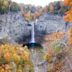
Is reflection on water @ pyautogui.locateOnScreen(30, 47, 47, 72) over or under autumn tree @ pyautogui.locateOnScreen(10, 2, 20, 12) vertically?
under

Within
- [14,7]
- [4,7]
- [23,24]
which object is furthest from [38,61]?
[14,7]

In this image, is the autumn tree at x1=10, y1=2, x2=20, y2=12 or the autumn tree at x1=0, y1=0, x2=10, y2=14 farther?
the autumn tree at x1=10, y1=2, x2=20, y2=12

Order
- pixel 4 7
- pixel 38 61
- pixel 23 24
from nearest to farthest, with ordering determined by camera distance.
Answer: pixel 38 61
pixel 4 7
pixel 23 24

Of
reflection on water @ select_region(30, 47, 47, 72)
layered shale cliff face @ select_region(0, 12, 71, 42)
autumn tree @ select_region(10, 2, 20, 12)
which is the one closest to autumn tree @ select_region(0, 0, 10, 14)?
layered shale cliff face @ select_region(0, 12, 71, 42)

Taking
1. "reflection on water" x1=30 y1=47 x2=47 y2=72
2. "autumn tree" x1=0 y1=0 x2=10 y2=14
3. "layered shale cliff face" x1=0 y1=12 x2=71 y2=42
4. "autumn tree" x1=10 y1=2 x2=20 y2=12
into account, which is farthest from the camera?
"autumn tree" x1=10 y1=2 x2=20 y2=12

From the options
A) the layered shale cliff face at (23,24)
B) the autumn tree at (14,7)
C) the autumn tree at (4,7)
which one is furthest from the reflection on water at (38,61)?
the autumn tree at (14,7)

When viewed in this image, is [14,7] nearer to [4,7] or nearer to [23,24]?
[4,7]

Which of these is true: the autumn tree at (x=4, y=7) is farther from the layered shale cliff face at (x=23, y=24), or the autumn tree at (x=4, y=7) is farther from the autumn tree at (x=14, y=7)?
the autumn tree at (x=14, y=7)

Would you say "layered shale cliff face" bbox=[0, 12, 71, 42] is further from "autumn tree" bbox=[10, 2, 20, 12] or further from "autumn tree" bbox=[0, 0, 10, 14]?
"autumn tree" bbox=[10, 2, 20, 12]
